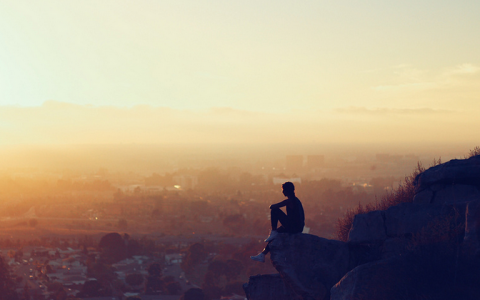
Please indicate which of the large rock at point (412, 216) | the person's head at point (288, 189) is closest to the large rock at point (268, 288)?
the person's head at point (288, 189)

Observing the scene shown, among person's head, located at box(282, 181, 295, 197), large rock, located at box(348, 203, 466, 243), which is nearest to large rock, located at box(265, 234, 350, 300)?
large rock, located at box(348, 203, 466, 243)

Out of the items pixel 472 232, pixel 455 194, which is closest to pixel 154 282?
pixel 455 194

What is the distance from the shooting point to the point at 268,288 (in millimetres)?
9250

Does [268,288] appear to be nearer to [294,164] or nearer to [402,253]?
[402,253]

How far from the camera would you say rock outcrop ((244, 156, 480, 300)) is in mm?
6695

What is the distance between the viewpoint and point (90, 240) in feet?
172

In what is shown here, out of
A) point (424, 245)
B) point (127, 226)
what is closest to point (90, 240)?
point (127, 226)

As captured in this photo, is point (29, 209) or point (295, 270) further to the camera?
point (29, 209)

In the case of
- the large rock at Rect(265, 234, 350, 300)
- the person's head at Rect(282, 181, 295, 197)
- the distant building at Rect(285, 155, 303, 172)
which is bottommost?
the distant building at Rect(285, 155, 303, 172)

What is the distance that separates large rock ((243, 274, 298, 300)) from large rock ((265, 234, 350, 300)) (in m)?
0.67

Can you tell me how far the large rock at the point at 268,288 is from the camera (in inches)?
357

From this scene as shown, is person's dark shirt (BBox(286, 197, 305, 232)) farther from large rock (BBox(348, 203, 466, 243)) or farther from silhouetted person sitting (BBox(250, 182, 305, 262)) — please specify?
large rock (BBox(348, 203, 466, 243))

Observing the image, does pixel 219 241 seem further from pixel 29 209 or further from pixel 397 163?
pixel 397 163

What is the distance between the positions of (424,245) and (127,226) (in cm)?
6390
